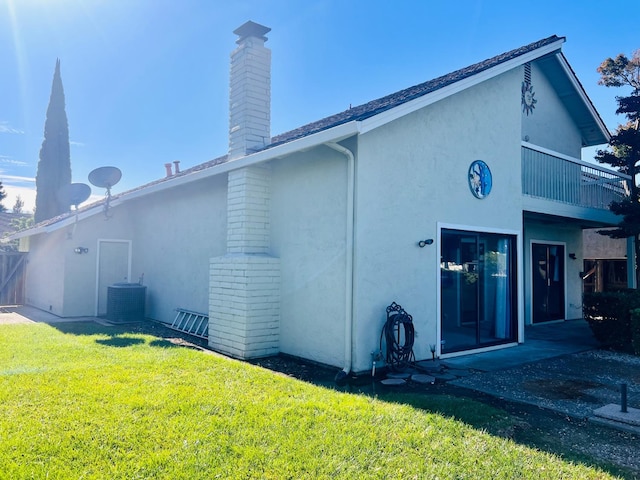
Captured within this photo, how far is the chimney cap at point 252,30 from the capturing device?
8672 mm

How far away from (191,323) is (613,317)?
8905mm

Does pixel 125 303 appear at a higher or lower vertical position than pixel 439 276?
lower

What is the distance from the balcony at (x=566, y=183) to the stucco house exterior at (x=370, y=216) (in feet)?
0.16

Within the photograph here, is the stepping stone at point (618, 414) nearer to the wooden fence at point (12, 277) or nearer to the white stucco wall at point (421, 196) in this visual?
the white stucco wall at point (421, 196)

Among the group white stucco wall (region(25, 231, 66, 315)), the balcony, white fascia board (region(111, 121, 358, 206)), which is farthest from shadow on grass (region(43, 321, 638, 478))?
white stucco wall (region(25, 231, 66, 315))

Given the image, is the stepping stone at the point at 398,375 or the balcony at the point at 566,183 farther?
the balcony at the point at 566,183

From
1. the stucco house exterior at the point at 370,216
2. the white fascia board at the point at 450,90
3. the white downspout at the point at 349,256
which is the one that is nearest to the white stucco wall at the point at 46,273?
the stucco house exterior at the point at 370,216

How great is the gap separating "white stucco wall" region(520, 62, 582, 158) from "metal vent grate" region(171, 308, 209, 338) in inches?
350

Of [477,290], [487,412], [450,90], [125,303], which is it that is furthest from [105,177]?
[487,412]

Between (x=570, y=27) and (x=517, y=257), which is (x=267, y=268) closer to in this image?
(x=517, y=257)

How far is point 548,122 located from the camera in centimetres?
1202

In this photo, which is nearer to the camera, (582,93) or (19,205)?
(582,93)

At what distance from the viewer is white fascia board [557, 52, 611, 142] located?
1089 cm

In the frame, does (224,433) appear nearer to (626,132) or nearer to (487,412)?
(487,412)
